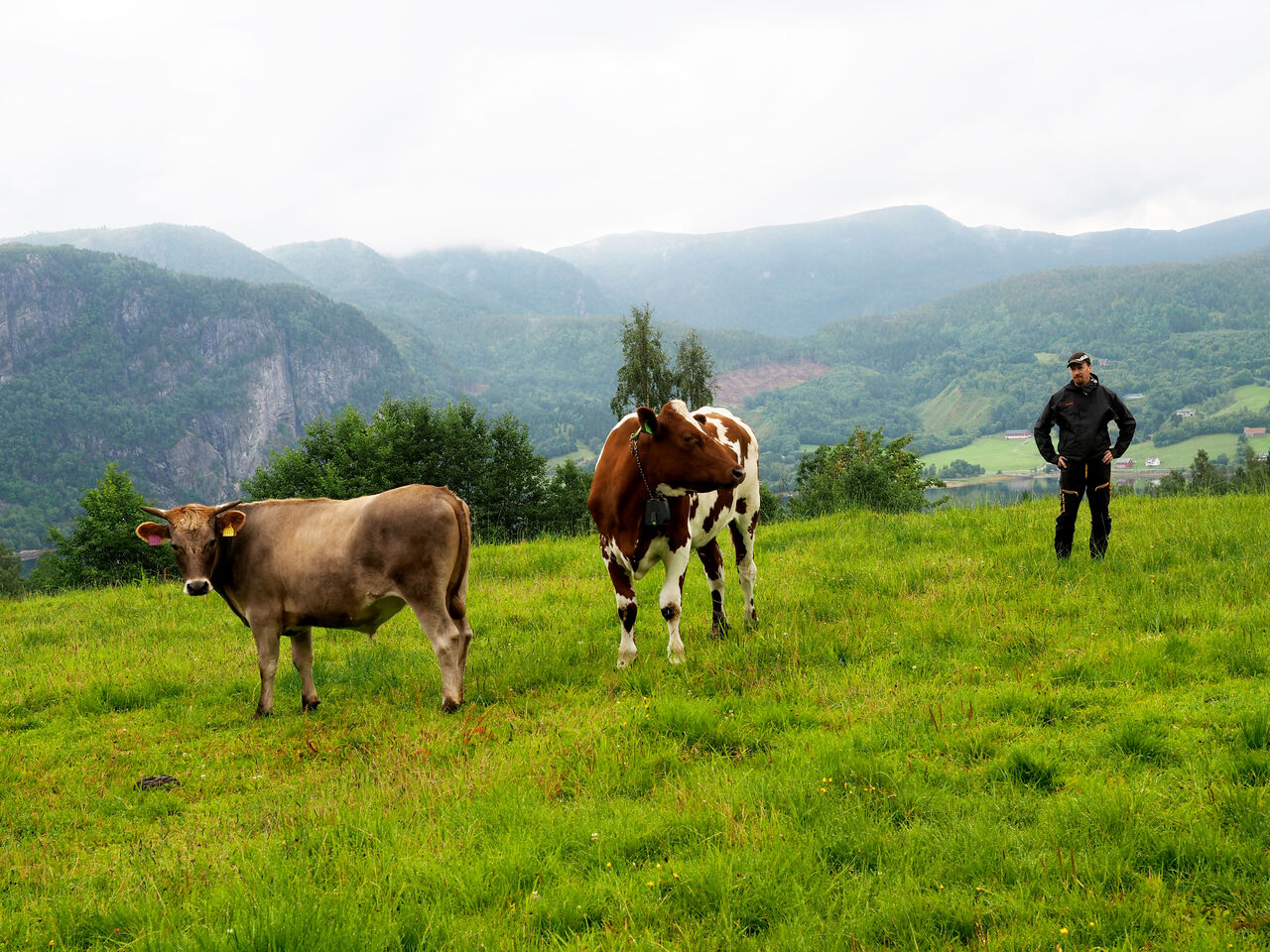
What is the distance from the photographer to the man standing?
10.7 m

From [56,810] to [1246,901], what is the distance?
7.87 meters

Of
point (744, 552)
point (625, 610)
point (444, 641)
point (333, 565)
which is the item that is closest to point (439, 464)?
point (744, 552)

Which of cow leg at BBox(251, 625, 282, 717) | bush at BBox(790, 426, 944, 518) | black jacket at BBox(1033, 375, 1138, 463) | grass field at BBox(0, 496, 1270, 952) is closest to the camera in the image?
grass field at BBox(0, 496, 1270, 952)

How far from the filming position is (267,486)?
45.4 meters

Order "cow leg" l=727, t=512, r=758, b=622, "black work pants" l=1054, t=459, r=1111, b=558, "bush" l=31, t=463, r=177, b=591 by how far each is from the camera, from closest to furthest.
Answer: "cow leg" l=727, t=512, r=758, b=622, "black work pants" l=1054, t=459, r=1111, b=558, "bush" l=31, t=463, r=177, b=591

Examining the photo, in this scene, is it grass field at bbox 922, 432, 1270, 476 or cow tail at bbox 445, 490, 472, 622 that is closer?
cow tail at bbox 445, 490, 472, 622

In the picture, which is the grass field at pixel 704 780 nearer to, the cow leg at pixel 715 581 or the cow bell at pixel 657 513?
the cow leg at pixel 715 581

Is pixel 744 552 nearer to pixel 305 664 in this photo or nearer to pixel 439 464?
pixel 305 664

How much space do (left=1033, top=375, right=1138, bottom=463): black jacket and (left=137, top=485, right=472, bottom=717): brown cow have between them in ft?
26.7

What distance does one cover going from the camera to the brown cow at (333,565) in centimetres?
779

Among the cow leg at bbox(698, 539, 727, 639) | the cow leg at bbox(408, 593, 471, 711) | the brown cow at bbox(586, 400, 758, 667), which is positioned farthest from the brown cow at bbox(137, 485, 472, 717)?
the cow leg at bbox(698, 539, 727, 639)

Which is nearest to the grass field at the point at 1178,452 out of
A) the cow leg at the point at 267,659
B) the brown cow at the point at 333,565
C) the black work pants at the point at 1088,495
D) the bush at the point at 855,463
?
the bush at the point at 855,463

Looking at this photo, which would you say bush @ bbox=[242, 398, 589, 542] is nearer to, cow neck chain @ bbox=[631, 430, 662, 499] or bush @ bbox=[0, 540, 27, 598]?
cow neck chain @ bbox=[631, 430, 662, 499]

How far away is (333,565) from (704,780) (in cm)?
449
